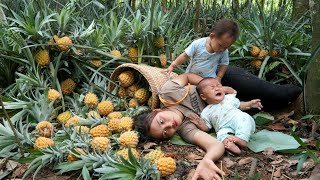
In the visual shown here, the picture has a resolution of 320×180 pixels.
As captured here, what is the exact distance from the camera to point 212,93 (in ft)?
10.7

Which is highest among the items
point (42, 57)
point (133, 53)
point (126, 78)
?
point (42, 57)

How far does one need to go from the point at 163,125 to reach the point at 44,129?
0.81 m

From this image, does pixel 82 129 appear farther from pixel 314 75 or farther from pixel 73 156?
pixel 314 75

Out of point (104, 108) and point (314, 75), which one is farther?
point (104, 108)

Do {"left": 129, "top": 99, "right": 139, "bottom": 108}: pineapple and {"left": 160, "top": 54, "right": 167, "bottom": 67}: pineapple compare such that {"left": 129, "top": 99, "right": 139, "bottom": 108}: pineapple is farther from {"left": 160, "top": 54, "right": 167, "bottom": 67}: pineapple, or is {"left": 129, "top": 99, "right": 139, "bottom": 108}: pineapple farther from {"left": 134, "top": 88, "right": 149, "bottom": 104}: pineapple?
{"left": 160, "top": 54, "right": 167, "bottom": 67}: pineapple

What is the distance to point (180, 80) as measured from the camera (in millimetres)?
3533

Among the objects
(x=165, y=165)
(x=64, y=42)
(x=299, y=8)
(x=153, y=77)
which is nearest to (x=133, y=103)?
(x=153, y=77)

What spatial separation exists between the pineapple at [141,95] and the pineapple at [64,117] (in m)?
0.58

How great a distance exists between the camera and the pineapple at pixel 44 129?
3.01m

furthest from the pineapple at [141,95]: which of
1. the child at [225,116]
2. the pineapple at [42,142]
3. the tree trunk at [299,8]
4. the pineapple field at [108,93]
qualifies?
the tree trunk at [299,8]

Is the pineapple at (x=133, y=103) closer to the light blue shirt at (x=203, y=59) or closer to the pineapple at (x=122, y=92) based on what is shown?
the pineapple at (x=122, y=92)

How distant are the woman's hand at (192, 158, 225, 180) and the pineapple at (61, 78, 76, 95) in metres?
1.63

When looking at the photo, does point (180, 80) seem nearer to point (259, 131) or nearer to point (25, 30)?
point (259, 131)

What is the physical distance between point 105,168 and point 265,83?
1.61 metres
